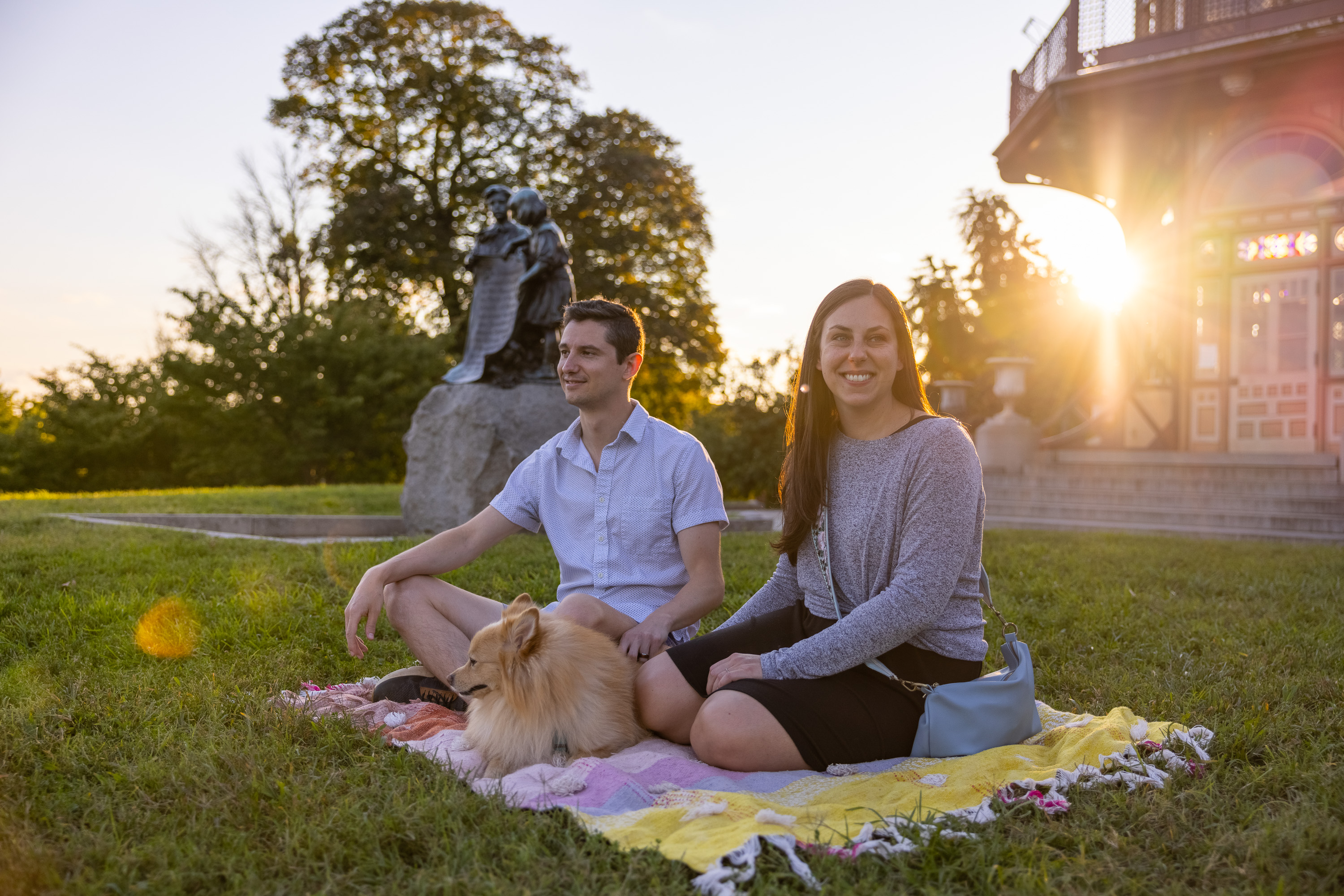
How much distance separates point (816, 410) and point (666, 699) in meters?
1.10

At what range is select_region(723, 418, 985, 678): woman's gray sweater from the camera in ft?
8.55

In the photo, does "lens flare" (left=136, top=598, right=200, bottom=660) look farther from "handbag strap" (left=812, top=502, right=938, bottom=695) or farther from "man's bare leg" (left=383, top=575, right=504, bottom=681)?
"handbag strap" (left=812, top=502, right=938, bottom=695)

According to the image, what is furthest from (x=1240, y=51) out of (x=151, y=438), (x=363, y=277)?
(x=151, y=438)

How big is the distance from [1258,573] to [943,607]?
500cm

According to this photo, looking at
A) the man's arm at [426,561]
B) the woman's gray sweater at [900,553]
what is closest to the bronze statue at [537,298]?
the man's arm at [426,561]

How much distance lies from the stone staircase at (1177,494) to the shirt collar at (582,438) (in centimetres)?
765

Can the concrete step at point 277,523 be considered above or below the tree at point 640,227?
below

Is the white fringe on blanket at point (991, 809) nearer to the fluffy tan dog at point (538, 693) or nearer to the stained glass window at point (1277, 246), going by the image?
the fluffy tan dog at point (538, 693)

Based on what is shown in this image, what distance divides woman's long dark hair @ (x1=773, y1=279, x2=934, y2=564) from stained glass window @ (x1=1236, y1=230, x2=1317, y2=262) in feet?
42.4

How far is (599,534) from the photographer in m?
3.30

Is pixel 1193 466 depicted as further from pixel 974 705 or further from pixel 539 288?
pixel 974 705

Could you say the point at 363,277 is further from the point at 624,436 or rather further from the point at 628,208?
the point at 624,436

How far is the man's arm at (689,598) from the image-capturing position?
3.08 metres

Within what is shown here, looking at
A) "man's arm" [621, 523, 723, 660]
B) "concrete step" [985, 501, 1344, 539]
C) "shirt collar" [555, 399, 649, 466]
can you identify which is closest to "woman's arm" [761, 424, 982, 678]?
"man's arm" [621, 523, 723, 660]
